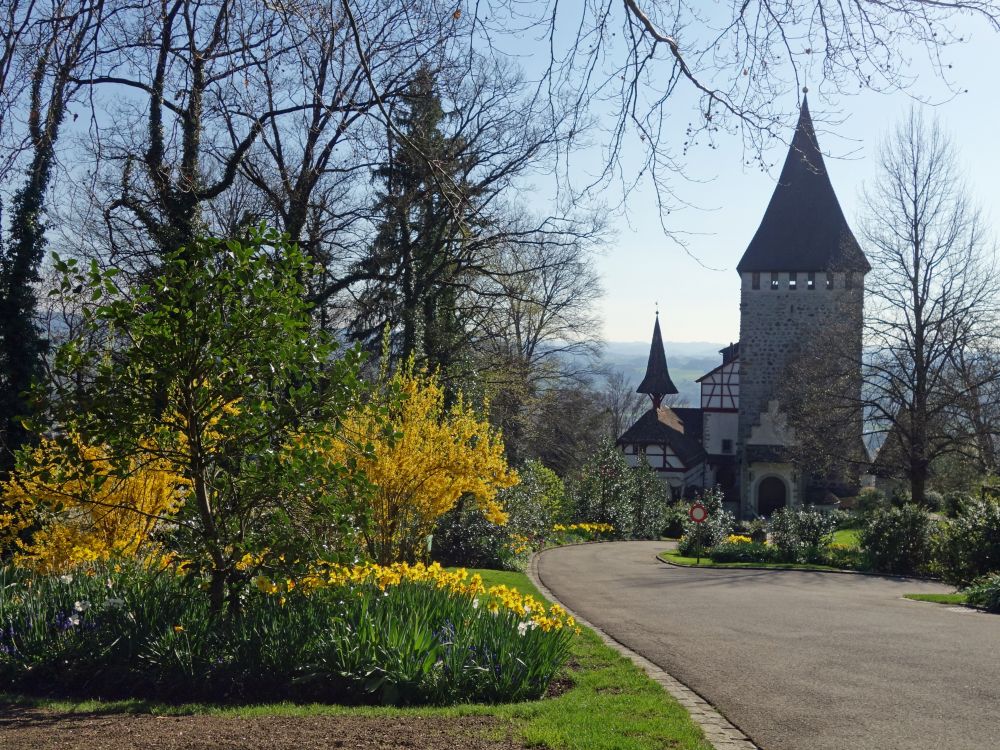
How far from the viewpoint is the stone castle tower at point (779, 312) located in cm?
4338

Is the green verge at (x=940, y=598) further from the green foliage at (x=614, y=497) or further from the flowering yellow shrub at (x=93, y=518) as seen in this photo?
the green foliage at (x=614, y=497)

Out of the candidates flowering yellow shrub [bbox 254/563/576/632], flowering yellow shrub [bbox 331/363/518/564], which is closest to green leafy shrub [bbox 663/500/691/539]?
flowering yellow shrub [bbox 331/363/518/564]

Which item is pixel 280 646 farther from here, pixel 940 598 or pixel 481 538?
pixel 481 538

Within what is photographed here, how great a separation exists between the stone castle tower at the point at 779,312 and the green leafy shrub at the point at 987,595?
28.8m

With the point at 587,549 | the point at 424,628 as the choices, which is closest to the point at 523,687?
the point at 424,628

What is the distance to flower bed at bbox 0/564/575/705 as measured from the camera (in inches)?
256

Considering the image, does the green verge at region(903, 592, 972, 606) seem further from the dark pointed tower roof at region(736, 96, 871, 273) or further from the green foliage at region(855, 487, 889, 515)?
the dark pointed tower roof at region(736, 96, 871, 273)

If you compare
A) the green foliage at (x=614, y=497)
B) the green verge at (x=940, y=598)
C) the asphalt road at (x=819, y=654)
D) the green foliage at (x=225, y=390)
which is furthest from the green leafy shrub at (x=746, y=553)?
the green foliage at (x=225, y=390)

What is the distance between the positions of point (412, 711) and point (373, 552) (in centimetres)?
598

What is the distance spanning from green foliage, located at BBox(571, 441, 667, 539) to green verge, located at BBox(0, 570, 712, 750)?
27.9 metres

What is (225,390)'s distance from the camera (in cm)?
652

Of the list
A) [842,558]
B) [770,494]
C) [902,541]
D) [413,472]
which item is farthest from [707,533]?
[770,494]

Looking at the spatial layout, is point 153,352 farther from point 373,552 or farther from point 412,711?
point 373,552

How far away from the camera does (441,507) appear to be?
1224 centimetres
